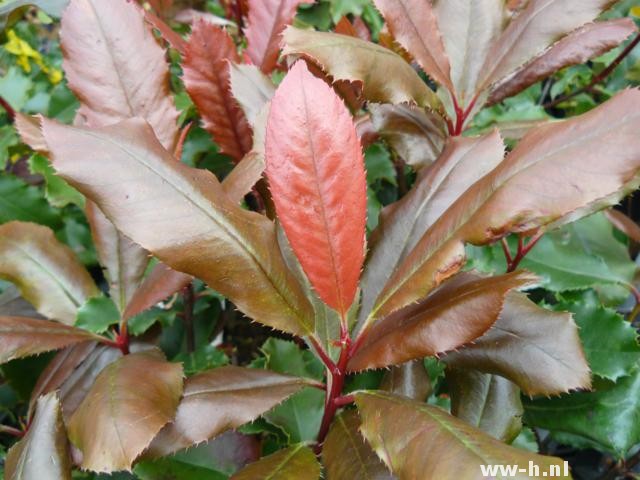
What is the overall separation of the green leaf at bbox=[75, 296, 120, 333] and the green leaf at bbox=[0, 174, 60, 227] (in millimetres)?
362

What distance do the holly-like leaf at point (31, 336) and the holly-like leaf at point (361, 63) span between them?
416 mm

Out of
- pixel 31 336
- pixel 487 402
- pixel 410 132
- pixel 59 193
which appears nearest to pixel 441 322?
pixel 487 402

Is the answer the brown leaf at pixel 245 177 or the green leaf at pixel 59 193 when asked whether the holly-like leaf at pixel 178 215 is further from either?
the green leaf at pixel 59 193

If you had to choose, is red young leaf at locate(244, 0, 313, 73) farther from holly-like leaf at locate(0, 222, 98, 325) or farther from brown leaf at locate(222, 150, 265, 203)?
holly-like leaf at locate(0, 222, 98, 325)

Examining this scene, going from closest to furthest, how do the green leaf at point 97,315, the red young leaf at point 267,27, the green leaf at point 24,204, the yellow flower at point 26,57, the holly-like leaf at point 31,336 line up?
the holly-like leaf at point 31,336, the green leaf at point 97,315, the red young leaf at point 267,27, the green leaf at point 24,204, the yellow flower at point 26,57

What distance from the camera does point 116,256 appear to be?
2.77 ft

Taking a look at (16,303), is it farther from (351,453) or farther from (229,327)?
(351,453)

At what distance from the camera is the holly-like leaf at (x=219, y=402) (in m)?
0.61

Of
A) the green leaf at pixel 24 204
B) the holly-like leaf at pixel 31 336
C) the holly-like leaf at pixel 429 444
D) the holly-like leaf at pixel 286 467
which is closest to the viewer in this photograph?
the holly-like leaf at pixel 429 444

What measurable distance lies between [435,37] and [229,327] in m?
0.63

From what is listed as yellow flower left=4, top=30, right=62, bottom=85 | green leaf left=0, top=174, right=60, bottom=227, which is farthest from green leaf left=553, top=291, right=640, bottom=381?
yellow flower left=4, top=30, right=62, bottom=85

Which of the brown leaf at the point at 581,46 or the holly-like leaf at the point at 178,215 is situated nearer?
the holly-like leaf at the point at 178,215

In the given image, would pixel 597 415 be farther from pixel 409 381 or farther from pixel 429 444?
pixel 429 444

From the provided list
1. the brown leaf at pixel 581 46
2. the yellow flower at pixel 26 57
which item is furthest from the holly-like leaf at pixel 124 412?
the yellow flower at pixel 26 57
